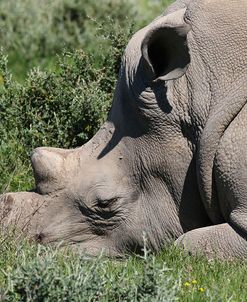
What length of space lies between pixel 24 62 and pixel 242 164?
23.5ft

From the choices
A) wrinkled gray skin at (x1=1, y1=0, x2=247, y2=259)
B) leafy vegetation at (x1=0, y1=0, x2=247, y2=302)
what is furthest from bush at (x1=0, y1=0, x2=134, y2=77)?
wrinkled gray skin at (x1=1, y1=0, x2=247, y2=259)

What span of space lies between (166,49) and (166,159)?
60 centimetres

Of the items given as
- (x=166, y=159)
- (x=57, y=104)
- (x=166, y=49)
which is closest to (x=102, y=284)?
(x=166, y=159)

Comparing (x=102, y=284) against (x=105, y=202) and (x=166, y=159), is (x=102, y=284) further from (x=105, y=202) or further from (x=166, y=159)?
(x=105, y=202)

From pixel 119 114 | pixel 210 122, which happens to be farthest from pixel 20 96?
pixel 210 122

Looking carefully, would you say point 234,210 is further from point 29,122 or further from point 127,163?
point 29,122

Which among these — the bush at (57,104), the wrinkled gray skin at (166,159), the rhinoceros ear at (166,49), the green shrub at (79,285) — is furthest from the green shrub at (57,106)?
the green shrub at (79,285)

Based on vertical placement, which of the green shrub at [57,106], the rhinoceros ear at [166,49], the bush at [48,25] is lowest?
the bush at [48,25]

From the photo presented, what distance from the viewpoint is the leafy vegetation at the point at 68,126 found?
16.7 ft

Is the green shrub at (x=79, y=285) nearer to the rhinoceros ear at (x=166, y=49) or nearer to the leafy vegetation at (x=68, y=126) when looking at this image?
the leafy vegetation at (x=68, y=126)

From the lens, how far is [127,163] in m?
6.89

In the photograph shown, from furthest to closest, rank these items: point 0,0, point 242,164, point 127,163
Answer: point 0,0, point 127,163, point 242,164

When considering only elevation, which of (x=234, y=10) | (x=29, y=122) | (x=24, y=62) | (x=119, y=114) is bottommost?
(x=24, y=62)

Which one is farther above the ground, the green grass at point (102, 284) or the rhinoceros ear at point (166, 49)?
the rhinoceros ear at point (166, 49)
